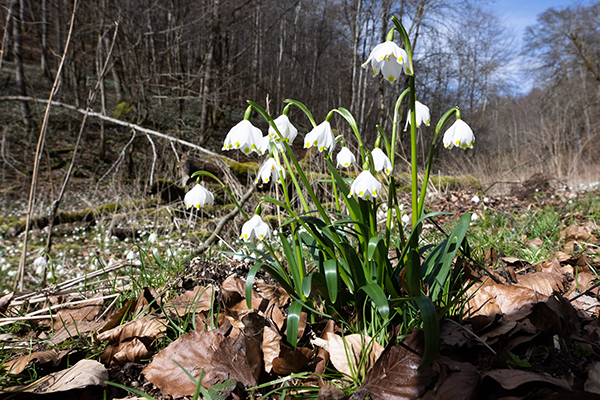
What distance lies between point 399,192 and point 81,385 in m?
5.83

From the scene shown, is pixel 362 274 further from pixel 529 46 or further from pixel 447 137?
pixel 529 46

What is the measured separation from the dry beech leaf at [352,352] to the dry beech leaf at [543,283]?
33.1 inches

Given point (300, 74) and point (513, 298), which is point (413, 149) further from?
point (300, 74)

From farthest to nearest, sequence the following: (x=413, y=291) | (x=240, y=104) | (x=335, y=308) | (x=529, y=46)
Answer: (x=529, y=46) < (x=240, y=104) < (x=335, y=308) < (x=413, y=291)

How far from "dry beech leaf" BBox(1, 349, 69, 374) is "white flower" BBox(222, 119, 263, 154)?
103 cm

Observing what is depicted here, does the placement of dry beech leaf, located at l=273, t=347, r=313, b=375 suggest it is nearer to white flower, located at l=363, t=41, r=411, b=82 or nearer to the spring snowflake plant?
the spring snowflake plant

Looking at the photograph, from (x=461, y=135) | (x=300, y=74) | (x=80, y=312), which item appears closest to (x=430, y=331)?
(x=461, y=135)

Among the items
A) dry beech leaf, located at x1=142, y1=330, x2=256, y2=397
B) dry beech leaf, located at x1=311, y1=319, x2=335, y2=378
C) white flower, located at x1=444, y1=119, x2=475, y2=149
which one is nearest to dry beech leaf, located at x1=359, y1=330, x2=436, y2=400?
dry beech leaf, located at x1=311, y1=319, x2=335, y2=378

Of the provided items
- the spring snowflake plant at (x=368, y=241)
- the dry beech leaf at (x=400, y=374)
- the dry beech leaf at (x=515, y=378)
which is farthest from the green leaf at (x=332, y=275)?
the dry beech leaf at (x=515, y=378)

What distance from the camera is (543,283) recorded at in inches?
57.4

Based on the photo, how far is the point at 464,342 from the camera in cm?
106

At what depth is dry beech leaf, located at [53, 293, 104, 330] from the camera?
5.39ft

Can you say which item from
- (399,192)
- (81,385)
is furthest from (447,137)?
(399,192)

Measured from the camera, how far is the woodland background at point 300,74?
898 cm
